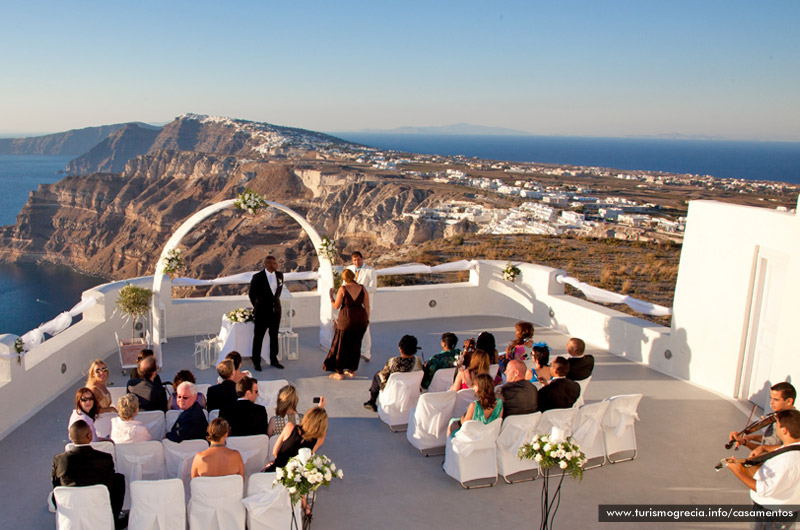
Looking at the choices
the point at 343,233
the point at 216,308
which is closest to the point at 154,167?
the point at 343,233

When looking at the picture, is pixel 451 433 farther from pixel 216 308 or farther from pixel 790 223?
pixel 216 308

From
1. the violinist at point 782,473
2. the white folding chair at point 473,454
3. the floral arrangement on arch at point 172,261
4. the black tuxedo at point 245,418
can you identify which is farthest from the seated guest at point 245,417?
the floral arrangement on arch at point 172,261

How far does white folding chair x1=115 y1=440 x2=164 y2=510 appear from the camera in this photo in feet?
15.4

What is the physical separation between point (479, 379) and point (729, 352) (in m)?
4.33

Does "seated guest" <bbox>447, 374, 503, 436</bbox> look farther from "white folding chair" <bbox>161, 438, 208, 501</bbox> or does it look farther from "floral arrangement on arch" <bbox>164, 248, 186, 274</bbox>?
"floral arrangement on arch" <bbox>164, 248, 186, 274</bbox>

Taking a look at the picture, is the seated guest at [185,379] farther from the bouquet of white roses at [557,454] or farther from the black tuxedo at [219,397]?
the bouquet of white roses at [557,454]

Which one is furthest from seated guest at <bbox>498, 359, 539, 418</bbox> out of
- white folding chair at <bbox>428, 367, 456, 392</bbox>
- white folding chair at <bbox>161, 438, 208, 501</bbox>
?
white folding chair at <bbox>161, 438, 208, 501</bbox>

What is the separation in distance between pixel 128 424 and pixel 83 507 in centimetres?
80

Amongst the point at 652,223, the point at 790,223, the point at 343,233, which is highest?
the point at 790,223

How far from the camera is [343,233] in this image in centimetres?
6862

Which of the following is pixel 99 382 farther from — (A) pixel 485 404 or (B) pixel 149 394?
(A) pixel 485 404

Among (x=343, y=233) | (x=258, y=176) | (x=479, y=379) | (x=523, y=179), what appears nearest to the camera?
(x=479, y=379)

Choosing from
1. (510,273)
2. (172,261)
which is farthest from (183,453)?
(510,273)

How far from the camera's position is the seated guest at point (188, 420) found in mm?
5113
